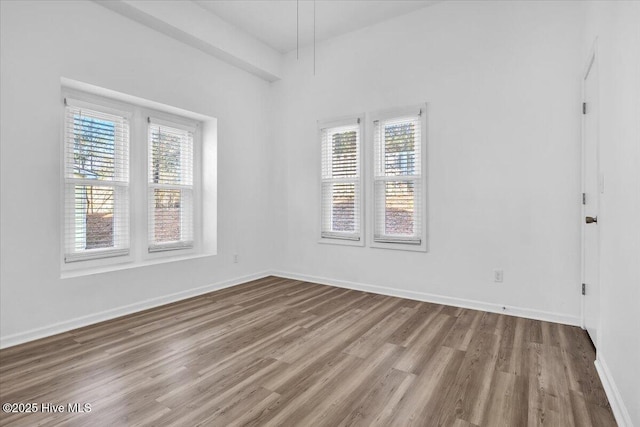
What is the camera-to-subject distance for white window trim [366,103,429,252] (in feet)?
12.8

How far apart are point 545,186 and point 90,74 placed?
4463mm

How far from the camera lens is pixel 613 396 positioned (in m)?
1.82

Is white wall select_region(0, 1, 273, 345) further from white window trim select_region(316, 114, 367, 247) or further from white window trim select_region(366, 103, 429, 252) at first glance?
white window trim select_region(366, 103, 429, 252)

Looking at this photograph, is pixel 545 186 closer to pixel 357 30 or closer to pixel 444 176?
pixel 444 176

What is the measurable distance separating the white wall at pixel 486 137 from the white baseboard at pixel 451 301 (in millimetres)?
27

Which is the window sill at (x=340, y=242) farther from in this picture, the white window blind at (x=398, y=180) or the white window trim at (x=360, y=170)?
the white window blind at (x=398, y=180)

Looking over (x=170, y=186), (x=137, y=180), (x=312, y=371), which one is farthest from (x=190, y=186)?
(x=312, y=371)

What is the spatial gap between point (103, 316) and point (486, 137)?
4.25 metres

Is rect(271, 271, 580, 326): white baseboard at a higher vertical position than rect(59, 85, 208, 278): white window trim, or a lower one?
lower

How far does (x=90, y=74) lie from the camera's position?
3.15 metres

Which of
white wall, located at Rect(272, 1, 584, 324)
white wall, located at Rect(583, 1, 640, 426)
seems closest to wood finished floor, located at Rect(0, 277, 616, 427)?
white wall, located at Rect(583, 1, 640, 426)

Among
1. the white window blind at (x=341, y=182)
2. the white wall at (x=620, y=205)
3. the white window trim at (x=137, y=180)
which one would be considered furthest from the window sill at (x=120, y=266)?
the white wall at (x=620, y=205)

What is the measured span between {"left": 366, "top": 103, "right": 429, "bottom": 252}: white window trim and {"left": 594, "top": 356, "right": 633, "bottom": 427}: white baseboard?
6.34 feet

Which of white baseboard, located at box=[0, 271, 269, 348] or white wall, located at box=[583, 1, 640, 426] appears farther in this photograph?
white baseboard, located at box=[0, 271, 269, 348]
